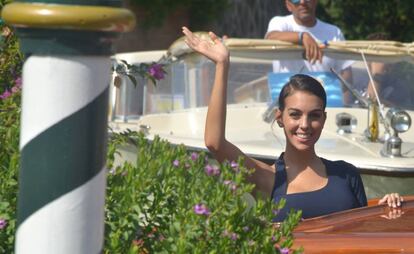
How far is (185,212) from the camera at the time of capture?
2.81m

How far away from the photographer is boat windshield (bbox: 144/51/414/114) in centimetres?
734

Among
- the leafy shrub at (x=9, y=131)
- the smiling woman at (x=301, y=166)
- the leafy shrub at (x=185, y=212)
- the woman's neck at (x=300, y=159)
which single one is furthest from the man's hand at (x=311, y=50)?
the leafy shrub at (x=185, y=212)

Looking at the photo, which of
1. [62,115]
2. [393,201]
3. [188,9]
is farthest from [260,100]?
[188,9]

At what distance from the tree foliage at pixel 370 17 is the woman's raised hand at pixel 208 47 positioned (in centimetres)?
1149

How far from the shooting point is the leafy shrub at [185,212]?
9.04 ft

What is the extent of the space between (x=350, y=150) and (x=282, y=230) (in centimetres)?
378

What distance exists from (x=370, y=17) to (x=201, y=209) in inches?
502

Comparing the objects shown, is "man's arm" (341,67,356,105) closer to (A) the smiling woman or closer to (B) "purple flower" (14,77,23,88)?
(A) the smiling woman

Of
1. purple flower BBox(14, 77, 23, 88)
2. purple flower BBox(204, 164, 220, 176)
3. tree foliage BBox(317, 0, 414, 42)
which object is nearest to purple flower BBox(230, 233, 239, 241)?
purple flower BBox(204, 164, 220, 176)

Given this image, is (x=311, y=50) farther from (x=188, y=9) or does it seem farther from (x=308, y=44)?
(x=188, y=9)

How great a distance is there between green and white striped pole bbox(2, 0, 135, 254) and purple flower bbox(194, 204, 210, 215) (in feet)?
1.41

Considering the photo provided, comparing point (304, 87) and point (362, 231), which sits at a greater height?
point (304, 87)

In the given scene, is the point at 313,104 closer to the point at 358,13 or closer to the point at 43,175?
the point at 43,175

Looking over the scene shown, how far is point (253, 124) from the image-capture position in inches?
296
